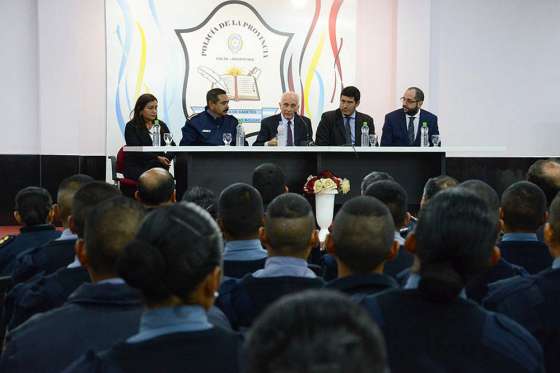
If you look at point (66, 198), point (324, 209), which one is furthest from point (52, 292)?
point (324, 209)

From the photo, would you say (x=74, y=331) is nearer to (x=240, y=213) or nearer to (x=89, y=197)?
(x=89, y=197)

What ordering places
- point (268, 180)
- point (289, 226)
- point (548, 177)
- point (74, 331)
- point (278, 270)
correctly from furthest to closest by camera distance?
point (268, 180) → point (548, 177) → point (289, 226) → point (278, 270) → point (74, 331)

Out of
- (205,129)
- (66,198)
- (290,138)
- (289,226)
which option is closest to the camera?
(289,226)

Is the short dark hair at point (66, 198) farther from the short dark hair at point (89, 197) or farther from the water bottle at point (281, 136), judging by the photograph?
the water bottle at point (281, 136)

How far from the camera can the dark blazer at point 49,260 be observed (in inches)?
112

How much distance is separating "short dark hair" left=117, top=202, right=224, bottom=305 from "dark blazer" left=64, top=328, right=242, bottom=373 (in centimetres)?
10

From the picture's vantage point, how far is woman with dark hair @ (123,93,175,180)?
647cm

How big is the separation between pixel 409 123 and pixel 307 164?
1.25 metres

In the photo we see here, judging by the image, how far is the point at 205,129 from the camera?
269 inches

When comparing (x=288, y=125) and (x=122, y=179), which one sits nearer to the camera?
(x=122, y=179)

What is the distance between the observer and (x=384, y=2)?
29.3ft

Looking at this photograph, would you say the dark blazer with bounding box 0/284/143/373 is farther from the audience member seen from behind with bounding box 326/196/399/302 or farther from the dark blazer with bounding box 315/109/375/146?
the dark blazer with bounding box 315/109/375/146

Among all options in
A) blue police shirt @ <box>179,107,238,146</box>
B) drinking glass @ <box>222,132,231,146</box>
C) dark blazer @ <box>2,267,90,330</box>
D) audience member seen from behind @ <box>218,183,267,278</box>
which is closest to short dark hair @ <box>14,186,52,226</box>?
audience member seen from behind @ <box>218,183,267,278</box>

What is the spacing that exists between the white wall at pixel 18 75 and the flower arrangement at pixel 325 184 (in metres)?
3.79
